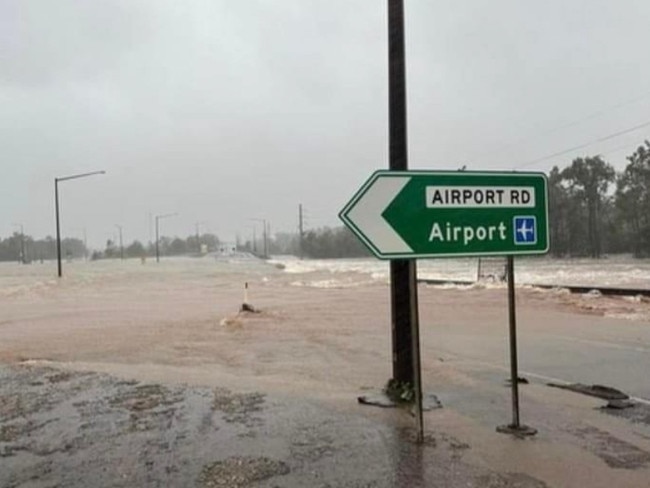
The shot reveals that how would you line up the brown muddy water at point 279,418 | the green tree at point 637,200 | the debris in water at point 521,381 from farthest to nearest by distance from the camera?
the green tree at point 637,200
the debris in water at point 521,381
the brown muddy water at point 279,418

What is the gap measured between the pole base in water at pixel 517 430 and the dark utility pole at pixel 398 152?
56.4 inches

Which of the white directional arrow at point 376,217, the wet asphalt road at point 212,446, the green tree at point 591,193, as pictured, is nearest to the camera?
the wet asphalt road at point 212,446

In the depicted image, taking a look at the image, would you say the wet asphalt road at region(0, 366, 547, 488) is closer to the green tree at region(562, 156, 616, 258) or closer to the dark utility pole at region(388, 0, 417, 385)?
the dark utility pole at region(388, 0, 417, 385)

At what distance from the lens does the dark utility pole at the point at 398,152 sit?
25.3ft

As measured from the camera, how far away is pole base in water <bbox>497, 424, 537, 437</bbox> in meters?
6.24

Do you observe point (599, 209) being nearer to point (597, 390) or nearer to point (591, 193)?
point (591, 193)

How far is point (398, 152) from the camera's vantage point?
7.73 m

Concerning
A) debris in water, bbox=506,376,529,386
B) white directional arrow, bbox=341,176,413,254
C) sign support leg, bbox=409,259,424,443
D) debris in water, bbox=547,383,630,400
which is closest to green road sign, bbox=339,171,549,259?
white directional arrow, bbox=341,176,413,254

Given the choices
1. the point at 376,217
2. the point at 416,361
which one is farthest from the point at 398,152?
the point at 416,361

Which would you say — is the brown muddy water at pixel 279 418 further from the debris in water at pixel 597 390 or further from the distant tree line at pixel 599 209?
the distant tree line at pixel 599 209

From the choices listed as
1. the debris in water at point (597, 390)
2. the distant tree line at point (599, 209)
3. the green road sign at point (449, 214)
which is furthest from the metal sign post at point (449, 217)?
the distant tree line at point (599, 209)

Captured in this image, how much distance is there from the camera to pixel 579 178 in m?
98.4

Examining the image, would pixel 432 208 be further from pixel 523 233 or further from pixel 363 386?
pixel 363 386

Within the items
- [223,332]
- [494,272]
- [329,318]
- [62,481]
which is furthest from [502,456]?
[494,272]
